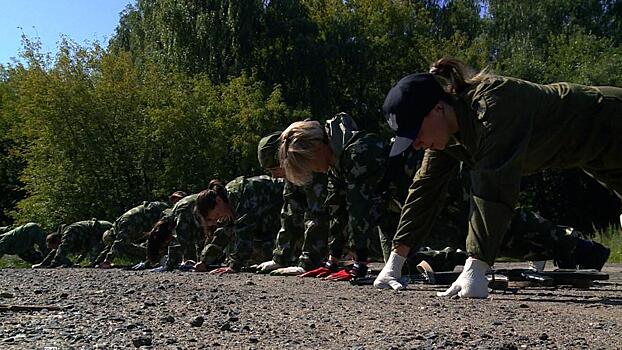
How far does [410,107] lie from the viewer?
4.54 m

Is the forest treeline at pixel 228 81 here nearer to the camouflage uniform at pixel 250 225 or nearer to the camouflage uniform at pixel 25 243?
the camouflage uniform at pixel 25 243

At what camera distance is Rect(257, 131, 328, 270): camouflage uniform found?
24.8 ft

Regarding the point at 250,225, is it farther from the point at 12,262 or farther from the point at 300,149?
the point at 12,262

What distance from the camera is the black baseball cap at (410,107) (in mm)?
4547

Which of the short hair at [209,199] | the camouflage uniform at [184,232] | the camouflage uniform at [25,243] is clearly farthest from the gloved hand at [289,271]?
the camouflage uniform at [25,243]

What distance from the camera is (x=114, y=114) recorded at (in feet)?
84.1

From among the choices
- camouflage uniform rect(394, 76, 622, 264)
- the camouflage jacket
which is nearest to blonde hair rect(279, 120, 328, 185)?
camouflage uniform rect(394, 76, 622, 264)

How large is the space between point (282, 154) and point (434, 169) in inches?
70.5

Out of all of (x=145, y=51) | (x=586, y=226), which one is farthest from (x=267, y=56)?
(x=586, y=226)

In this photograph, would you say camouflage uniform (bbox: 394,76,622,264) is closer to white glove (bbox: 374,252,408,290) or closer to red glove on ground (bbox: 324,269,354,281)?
white glove (bbox: 374,252,408,290)

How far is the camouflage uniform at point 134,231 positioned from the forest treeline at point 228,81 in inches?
360

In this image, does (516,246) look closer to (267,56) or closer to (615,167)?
(615,167)

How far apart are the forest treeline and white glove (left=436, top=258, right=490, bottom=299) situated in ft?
64.0

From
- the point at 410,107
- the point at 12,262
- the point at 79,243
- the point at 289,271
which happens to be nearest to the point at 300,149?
the point at 289,271
